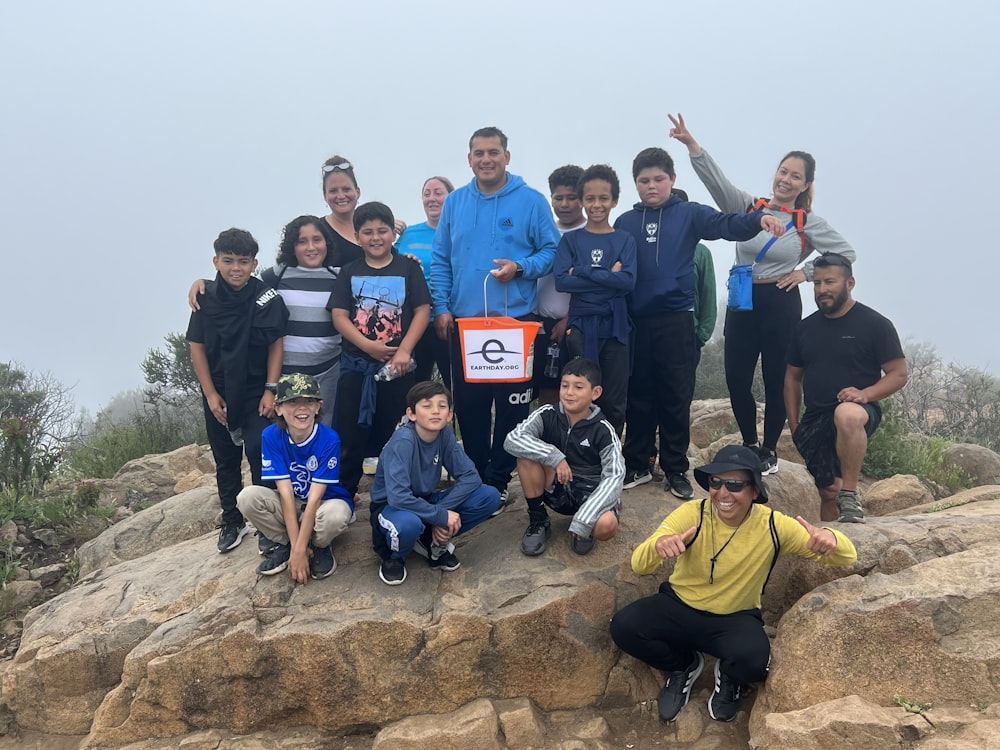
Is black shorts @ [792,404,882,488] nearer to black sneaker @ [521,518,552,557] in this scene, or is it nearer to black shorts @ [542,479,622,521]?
black shorts @ [542,479,622,521]

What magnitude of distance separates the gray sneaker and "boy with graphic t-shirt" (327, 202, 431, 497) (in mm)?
3164

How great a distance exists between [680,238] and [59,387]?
18.9 meters

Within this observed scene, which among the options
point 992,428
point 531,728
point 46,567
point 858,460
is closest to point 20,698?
point 46,567

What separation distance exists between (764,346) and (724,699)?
2.65 metres

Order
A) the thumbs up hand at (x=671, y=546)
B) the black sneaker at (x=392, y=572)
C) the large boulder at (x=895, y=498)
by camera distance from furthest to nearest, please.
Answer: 1. the large boulder at (x=895, y=498)
2. the black sneaker at (x=392, y=572)
3. the thumbs up hand at (x=671, y=546)

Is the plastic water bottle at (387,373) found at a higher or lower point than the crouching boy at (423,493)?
higher

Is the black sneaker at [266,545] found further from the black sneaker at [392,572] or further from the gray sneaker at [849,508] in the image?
the gray sneaker at [849,508]

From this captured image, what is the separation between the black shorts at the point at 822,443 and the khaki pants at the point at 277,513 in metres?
3.24

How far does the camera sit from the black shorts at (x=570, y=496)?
4258 mm

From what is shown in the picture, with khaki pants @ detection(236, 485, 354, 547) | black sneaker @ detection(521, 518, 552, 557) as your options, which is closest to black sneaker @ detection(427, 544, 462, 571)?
black sneaker @ detection(521, 518, 552, 557)

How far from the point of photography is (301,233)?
4875 mm

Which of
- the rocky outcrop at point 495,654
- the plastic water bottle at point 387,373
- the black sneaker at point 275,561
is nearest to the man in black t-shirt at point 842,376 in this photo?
the rocky outcrop at point 495,654

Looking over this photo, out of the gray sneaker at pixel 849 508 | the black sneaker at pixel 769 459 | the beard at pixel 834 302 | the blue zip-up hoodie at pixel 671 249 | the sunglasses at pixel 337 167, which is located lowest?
the gray sneaker at pixel 849 508

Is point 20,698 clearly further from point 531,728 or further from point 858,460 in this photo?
point 858,460
